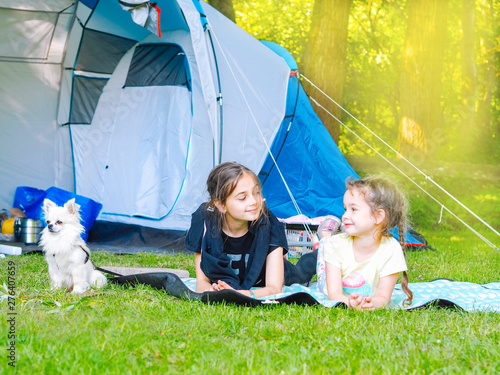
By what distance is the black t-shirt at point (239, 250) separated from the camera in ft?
10.1

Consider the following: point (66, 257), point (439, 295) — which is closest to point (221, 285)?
point (66, 257)

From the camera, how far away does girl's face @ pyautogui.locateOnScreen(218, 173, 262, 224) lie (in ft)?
9.56

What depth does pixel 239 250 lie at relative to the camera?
10.2 feet

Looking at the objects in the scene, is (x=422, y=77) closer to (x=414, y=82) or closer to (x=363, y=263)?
(x=414, y=82)

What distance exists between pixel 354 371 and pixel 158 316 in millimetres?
965

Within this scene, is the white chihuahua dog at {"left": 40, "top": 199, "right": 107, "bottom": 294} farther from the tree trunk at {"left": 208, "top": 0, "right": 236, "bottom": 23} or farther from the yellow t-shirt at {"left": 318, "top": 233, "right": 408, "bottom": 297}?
the tree trunk at {"left": 208, "top": 0, "right": 236, "bottom": 23}

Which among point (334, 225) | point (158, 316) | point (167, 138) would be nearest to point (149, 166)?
point (167, 138)

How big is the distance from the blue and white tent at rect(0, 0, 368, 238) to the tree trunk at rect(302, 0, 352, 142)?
148 centimetres

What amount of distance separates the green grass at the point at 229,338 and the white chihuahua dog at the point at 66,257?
13cm

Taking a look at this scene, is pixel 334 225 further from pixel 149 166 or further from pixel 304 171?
pixel 149 166

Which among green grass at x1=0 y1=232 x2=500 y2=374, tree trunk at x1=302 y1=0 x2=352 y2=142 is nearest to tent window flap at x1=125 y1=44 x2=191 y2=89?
tree trunk at x1=302 y1=0 x2=352 y2=142

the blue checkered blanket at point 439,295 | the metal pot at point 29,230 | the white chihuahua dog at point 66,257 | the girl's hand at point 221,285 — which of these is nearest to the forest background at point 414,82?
the blue checkered blanket at point 439,295

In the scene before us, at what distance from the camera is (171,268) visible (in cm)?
425

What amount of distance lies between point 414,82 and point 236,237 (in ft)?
21.7
